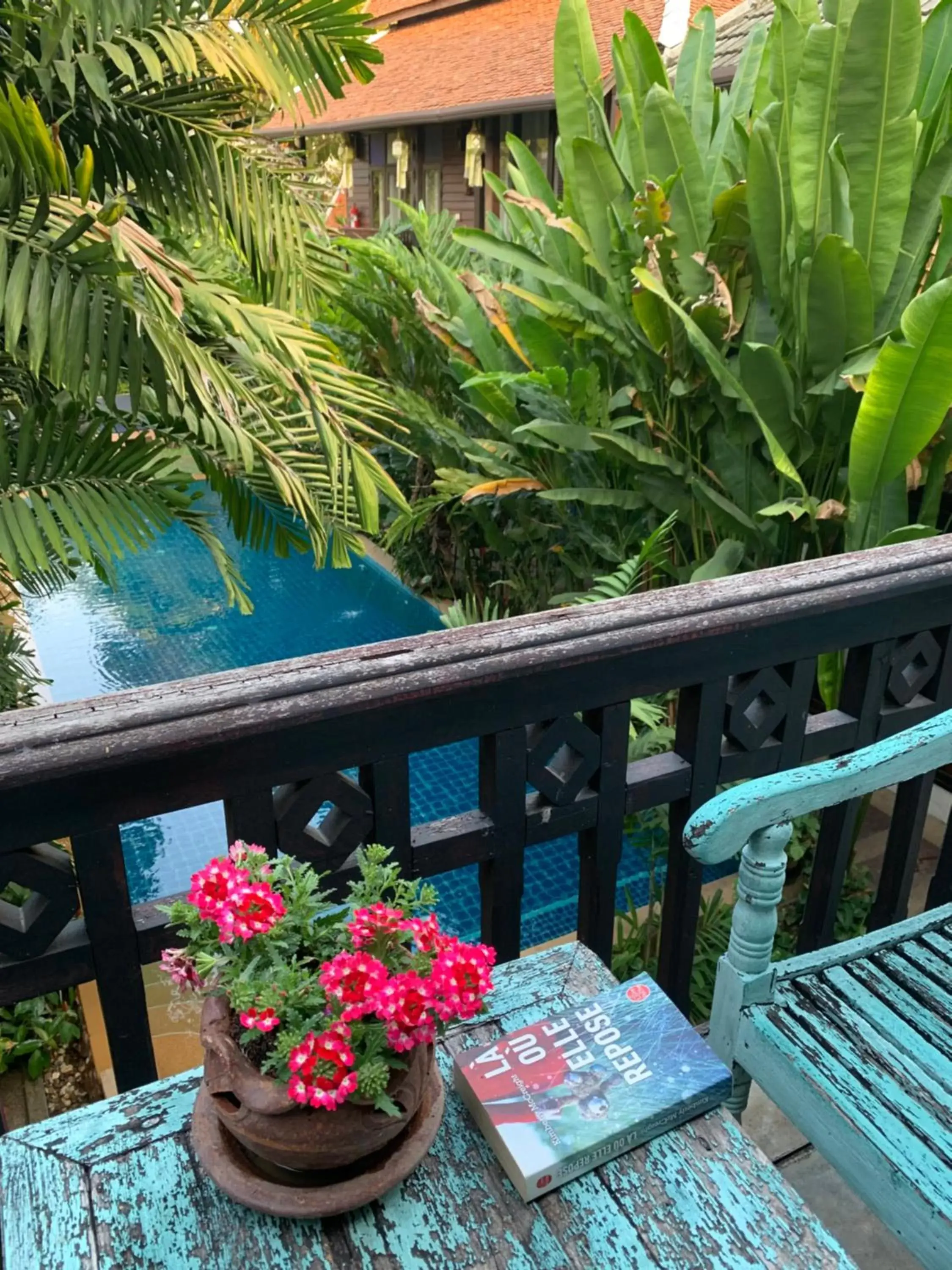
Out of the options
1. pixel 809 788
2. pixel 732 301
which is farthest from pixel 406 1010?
pixel 732 301

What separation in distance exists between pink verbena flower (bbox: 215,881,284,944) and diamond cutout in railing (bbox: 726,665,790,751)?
0.85 metres

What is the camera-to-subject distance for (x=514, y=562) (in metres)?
5.51

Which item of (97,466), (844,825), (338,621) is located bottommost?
(338,621)

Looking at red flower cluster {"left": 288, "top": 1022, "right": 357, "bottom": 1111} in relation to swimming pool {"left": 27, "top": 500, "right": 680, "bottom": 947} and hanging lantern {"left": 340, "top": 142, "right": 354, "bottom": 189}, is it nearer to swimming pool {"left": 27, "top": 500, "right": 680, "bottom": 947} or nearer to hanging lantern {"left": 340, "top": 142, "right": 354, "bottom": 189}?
swimming pool {"left": 27, "top": 500, "right": 680, "bottom": 947}

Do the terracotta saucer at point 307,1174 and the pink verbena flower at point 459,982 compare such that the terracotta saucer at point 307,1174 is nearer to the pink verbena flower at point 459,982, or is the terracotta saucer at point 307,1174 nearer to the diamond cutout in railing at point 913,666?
the pink verbena flower at point 459,982

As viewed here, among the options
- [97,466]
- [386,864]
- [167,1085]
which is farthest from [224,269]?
[167,1085]

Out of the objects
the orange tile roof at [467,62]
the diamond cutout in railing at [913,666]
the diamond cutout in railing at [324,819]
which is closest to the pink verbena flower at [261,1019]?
the diamond cutout in railing at [324,819]

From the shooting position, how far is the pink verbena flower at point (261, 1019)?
841mm

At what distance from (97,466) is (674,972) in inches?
77.5

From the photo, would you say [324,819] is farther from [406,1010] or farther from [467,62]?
[467,62]

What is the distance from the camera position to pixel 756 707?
5.08 ft

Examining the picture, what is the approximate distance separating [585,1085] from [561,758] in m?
0.48

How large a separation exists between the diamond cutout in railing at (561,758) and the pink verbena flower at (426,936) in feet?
1.43

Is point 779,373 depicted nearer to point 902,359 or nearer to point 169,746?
point 902,359
